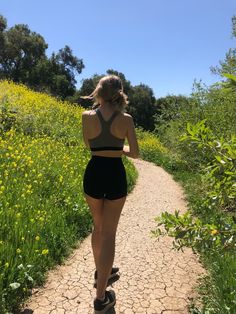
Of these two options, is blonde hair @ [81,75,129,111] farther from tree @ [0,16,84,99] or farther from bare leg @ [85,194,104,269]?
tree @ [0,16,84,99]

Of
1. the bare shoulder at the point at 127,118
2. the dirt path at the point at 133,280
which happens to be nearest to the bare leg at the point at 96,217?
the dirt path at the point at 133,280

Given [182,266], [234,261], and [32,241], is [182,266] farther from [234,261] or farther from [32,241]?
[32,241]

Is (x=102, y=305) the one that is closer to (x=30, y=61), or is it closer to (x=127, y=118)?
(x=127, y=118)

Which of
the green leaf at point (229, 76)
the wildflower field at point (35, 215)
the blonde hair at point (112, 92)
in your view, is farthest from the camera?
the wildflower field at point (35, 215)

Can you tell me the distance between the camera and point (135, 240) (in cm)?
590

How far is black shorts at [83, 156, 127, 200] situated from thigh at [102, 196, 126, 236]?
0.18 ft

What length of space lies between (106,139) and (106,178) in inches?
13.4

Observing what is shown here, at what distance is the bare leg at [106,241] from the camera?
348cm

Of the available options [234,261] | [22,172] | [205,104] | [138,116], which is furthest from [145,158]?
[138,116]

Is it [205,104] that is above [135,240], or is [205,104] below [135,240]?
above

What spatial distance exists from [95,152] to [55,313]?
61.7 inches

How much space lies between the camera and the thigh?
3.46 m

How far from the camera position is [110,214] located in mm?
3473

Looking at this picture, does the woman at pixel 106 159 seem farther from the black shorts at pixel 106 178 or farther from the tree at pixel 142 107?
the tree at pixel 142 107
